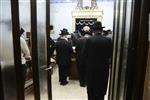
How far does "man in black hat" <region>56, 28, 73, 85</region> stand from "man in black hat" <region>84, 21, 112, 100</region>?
1.55 metres

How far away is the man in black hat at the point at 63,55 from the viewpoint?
481 centimetres

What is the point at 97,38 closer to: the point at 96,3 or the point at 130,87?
the point at 130,87

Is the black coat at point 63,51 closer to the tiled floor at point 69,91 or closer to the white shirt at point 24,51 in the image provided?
the tiled floor at point 69,91

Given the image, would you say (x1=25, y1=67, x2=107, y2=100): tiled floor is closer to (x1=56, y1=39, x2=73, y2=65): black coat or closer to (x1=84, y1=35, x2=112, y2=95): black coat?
(x1=56, y1=39, x2=73, y2=65): black coat

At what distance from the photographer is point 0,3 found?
156cm

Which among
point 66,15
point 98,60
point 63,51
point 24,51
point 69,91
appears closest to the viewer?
point 24,51

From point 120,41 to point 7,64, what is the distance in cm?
144

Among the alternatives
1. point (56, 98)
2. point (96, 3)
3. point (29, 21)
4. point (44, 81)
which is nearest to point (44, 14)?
point (29, 21)

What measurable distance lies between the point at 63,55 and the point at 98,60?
179 centimetres

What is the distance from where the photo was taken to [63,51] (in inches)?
191

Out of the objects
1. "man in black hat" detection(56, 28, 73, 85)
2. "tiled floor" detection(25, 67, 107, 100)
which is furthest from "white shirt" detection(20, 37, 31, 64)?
"man in black hat" detection(56, 28, 73, 85)

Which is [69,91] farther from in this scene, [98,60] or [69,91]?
[98,60]

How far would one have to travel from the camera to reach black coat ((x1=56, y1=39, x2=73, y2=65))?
480 centimetres

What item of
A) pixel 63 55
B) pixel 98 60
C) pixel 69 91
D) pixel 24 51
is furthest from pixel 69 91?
pixel 24 51
